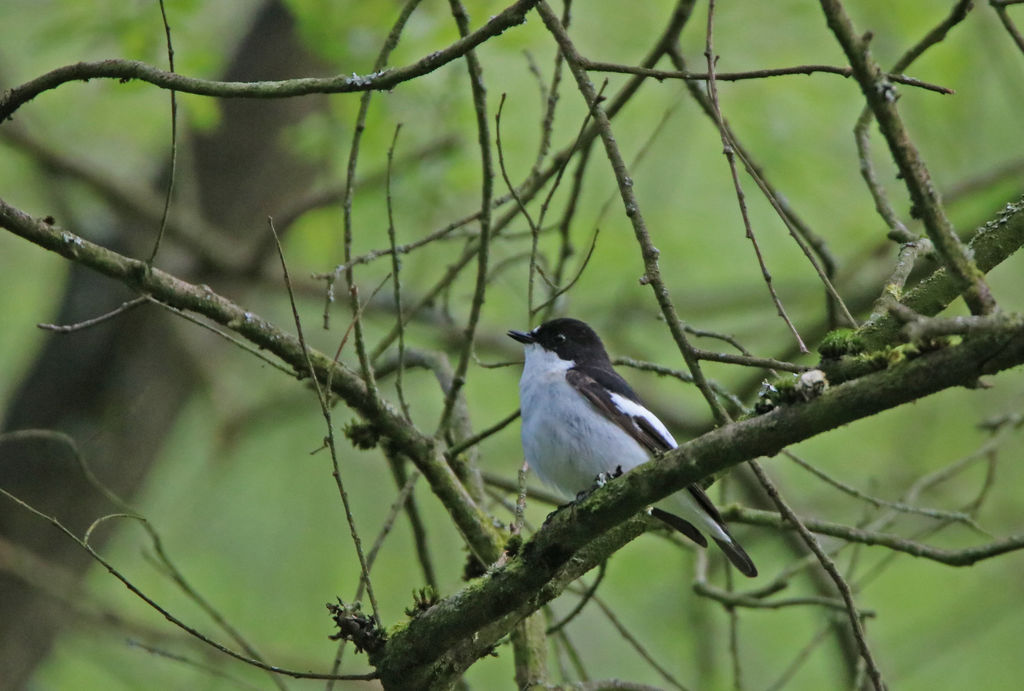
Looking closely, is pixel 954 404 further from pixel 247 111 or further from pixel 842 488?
pixel 247 111

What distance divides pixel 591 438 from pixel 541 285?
3.14 m

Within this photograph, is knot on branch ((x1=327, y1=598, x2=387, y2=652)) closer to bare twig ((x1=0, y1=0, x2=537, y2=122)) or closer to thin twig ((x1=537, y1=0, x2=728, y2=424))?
thin twig ((x1=537, y1=0, x2=728, y2=424))

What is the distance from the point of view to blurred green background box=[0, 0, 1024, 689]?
6688 millimetres

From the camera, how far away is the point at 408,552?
9281 mm

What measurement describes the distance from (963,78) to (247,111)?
5354mm

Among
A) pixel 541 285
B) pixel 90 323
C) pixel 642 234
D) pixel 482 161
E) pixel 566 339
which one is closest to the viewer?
pixel 642 234

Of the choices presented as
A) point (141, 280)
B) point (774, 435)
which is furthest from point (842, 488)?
point (141, 280)

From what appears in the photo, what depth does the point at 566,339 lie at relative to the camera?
17.2ft

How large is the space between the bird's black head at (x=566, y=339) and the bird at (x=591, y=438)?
1.17ft

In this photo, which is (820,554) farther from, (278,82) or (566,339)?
(566,339)

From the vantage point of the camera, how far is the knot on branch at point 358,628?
115 inches

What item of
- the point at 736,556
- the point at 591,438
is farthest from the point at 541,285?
the point at 736,556

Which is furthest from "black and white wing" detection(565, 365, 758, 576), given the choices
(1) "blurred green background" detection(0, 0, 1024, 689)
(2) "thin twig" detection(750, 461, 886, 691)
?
(1) "blurred green background" detection(0, 0, 1024, 689)

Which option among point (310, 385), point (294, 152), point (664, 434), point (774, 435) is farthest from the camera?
point (294, 152)
